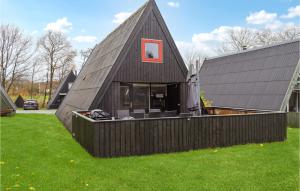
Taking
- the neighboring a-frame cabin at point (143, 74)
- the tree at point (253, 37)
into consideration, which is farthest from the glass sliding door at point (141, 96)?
the tree at point (253, 37)

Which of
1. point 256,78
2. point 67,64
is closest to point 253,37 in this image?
point 256,78

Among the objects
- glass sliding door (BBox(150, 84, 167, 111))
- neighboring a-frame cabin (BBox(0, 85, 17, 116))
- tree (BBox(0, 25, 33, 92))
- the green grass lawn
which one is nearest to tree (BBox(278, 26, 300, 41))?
glass sliding door (BBox(150, 84, 167, 111))

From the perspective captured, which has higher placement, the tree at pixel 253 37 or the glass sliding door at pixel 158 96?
the tree at pixel 253 37

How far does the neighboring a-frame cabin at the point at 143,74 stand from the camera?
14.2m

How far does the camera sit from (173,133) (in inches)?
369

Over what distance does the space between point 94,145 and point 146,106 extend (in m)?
7.93

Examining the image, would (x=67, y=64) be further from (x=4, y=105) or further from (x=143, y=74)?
(x=143, y=74)

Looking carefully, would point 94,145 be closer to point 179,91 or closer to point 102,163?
point 102,163

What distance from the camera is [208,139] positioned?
32.6 ft

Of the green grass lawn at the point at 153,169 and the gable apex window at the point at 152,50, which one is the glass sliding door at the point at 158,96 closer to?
the gable apex window at the point at 152,50

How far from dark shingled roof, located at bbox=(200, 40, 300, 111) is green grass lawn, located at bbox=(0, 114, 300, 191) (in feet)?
27.9

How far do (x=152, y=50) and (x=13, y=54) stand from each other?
1488 inches

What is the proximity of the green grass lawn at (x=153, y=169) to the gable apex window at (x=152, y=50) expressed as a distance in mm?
7046

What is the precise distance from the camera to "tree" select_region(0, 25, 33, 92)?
4406 centimetres
